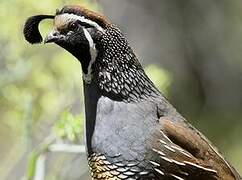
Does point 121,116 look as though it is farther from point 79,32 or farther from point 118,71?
point 79,32

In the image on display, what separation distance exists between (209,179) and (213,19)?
18.9 feet

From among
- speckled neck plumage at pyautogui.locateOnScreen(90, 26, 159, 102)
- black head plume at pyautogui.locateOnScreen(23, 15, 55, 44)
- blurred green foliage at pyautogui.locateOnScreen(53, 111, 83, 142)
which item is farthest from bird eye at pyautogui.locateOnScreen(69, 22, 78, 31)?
blurred green foliage at pyautogui.locateOnScreen(53, 111, 83, 142)

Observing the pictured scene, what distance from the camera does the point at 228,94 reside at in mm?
9766

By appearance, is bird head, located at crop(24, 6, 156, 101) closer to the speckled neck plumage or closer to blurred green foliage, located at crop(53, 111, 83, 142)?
the speckled neck plumage

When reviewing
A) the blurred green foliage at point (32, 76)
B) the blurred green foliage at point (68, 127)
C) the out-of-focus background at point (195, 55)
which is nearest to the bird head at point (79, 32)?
the blurred green foliage at point (68, 127)

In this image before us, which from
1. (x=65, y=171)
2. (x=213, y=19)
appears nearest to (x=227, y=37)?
(x=213, y=19)

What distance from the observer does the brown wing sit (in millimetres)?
3807

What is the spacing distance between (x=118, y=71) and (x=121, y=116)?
0.19 meters

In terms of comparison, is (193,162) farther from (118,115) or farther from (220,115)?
(220,115)

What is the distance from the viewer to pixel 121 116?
378cm

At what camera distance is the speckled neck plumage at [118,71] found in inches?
149

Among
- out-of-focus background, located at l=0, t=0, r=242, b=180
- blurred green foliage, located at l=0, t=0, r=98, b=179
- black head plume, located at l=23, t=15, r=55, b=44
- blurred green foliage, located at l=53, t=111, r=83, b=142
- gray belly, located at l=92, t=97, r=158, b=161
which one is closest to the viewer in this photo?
gray belly, located at l=92, t=97, r=158, b=161

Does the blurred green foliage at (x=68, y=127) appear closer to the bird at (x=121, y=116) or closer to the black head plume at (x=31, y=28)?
the bird at (x=121, y=116)

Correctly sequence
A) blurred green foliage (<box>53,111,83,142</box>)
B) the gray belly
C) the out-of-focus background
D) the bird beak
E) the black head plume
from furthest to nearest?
1. the out-of-focus background
2. blurred green foliage (<box>53,111,83,142</box>)
3. the black head plume
4. the gray belly
5. the bird beak
